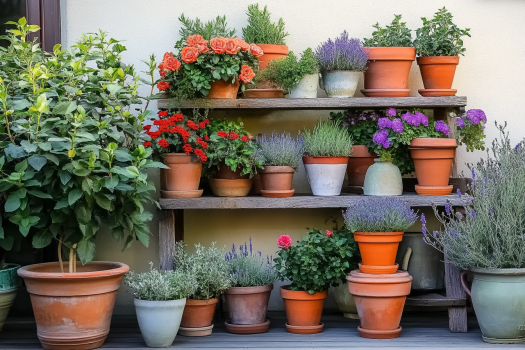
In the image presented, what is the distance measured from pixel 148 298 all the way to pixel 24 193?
2.57ft

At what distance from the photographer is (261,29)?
13.0 ft

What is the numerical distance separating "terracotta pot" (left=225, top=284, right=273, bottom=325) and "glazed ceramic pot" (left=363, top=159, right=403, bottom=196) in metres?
0.81

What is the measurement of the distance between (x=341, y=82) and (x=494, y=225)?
3.77 feet

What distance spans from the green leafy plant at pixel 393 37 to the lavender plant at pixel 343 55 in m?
0.16

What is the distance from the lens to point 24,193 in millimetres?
3158

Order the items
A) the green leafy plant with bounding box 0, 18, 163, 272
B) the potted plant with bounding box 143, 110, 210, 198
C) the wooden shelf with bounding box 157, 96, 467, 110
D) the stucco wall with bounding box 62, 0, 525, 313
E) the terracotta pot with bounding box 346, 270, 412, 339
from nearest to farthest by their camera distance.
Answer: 1. the green leafy plant with bounding box 0, 18, 163, 272
2. the terracotta pot with bounding box 346, 270, 412, 339
3. the potted plant with bounding box 143, 110, 210, 198
4. the wooden shelf with bounding box 157, 96, 467, 110
5. the stucco wall with bounding box 62, 0, 525, 313

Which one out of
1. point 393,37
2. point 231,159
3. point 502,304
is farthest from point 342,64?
point 502,304

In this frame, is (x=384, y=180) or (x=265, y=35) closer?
(x=384, y=180)

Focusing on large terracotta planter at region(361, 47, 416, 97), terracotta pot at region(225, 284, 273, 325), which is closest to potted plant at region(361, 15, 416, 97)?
large terracotta planter at region(361, 47, 416, 97)

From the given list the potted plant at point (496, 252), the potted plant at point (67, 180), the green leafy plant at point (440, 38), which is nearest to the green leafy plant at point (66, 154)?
the potted plant at point (67, 180)

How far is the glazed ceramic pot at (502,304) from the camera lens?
3.24 metres

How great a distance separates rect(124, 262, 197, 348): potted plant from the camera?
328cm

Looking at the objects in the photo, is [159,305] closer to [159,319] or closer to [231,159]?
[159,319]

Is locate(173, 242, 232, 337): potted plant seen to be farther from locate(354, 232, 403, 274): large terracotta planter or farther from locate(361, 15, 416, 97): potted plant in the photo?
locate(361, 15, 416, 97): potted plant
